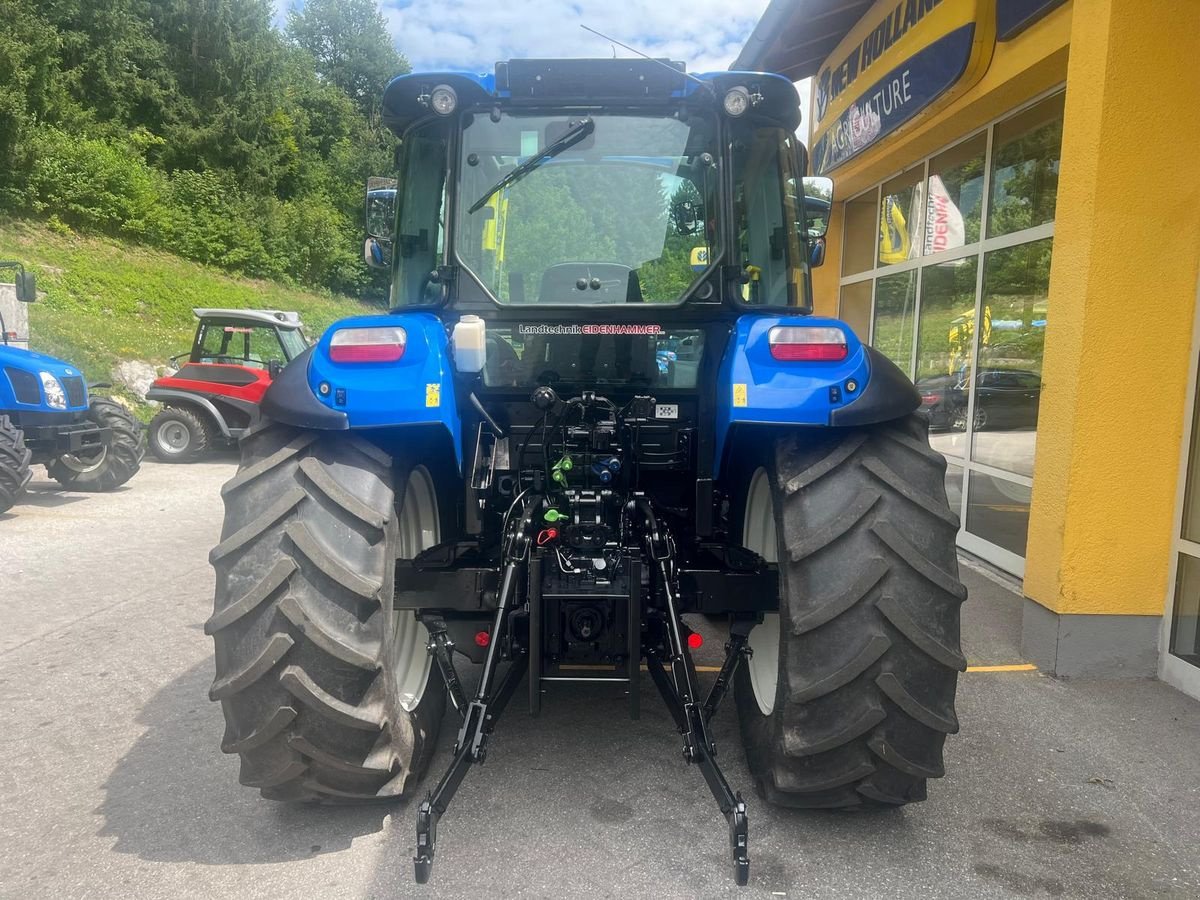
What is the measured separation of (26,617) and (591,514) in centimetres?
400

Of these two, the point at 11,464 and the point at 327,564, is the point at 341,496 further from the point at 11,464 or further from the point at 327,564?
the point at 11,464

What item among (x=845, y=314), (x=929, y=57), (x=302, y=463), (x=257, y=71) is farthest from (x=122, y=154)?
(x=302, y=463)

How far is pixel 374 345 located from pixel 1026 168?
16.0 ft

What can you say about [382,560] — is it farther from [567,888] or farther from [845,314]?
[845,314]

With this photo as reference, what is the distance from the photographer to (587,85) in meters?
3.01

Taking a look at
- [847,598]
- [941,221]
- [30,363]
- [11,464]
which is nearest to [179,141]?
[30,363]

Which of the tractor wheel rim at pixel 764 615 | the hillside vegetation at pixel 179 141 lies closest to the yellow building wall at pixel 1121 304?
the tractor wheel rim at pixel 764 615

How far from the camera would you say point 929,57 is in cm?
582

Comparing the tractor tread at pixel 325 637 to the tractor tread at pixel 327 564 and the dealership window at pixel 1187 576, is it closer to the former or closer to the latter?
the tractor tread at pixel 327 564

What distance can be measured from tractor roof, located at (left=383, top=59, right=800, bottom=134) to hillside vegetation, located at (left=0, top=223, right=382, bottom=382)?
13.9 meters

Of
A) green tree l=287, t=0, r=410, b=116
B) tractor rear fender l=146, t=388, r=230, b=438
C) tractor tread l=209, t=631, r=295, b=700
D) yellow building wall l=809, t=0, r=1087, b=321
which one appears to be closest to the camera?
tractor tread l=209, t=631, r=295, b=700

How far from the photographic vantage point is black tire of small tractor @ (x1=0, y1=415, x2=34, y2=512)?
7.39 meters

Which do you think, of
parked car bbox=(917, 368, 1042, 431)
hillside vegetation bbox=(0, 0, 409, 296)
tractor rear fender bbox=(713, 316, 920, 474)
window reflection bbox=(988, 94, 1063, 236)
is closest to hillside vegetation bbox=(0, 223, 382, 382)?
hillside vegetation bbox=(0, 0, 409, 296)

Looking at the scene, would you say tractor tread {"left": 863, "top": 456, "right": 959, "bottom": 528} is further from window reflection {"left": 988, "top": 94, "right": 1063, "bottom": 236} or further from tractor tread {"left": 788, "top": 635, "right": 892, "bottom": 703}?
window reflection {"left": 988, "top": 94, "right": 1063, "bottom": 236}
